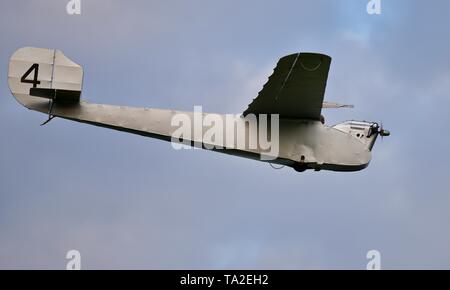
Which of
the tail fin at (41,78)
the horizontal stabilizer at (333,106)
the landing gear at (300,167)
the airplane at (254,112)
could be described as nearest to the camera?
the airplane at (254,112)

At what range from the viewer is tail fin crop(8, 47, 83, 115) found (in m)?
29.9

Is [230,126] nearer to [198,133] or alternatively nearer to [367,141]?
[198,133]

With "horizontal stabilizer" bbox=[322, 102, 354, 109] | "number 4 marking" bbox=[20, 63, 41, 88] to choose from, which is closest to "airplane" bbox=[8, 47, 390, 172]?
"number 4 marking" bbox=[20, 63, 41, 88]

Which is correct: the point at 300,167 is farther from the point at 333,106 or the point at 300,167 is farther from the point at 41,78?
the point at 41,78

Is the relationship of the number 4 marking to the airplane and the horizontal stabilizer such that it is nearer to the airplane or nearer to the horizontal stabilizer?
the airplane

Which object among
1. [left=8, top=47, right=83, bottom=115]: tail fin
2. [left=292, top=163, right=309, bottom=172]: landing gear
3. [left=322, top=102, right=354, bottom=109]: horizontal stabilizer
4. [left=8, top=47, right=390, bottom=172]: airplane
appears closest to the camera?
[left=8, top=47, right=390, bottom=172]: airplane

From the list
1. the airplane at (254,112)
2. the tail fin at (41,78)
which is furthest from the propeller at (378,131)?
the tail fin at (41,78)

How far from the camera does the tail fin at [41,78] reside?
2988 centimetres

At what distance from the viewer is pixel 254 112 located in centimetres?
3125

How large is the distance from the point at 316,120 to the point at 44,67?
9.67 m

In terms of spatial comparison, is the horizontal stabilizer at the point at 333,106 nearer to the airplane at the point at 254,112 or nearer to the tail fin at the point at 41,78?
the airplane at the point at 254,112

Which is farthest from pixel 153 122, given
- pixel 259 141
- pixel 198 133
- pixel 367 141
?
pixel 367 141

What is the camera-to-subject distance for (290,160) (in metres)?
31.1
